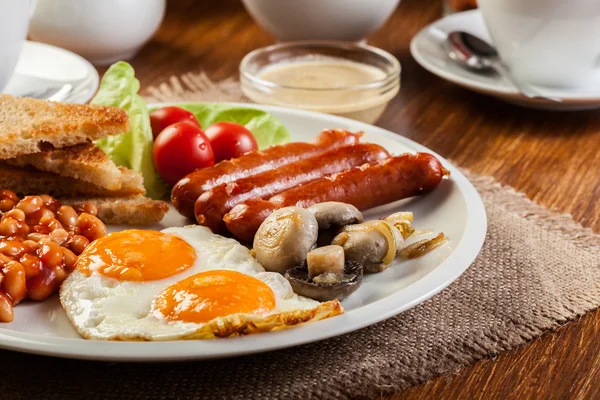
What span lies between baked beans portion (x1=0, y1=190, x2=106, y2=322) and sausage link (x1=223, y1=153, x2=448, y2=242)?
0.48m

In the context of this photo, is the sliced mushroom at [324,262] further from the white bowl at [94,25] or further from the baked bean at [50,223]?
the white bowl at [94,25]

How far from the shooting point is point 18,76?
4.05 meters

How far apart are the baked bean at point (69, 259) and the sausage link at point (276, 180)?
18.7 inches

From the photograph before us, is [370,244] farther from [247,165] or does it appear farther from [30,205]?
[30,205]

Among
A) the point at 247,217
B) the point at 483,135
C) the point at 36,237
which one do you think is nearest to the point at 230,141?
the point at 247,217

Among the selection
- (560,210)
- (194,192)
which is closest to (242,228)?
(194,192)

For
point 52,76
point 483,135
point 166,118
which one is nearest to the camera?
point 166,118

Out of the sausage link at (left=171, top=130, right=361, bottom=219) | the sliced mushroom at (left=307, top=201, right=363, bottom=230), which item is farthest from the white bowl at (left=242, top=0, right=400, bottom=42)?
the sliced mushroom at (left=307, top=201, right=363, bottom=230)

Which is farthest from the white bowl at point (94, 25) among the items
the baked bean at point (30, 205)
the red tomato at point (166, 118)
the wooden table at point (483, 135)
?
the baked bean at point (30, 205)

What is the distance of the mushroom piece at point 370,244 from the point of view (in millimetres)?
2541

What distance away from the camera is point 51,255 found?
245cm

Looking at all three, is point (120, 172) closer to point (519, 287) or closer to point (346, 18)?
point (519, 287)

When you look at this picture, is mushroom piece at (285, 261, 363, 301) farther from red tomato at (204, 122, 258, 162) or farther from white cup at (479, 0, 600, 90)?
white cup at (479, 0, 600, 90)

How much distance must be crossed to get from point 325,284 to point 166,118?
1.50 m
